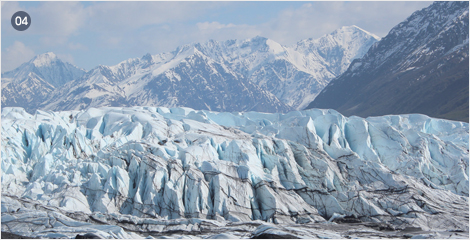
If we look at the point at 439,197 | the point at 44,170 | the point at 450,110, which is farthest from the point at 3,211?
the point at 450,110

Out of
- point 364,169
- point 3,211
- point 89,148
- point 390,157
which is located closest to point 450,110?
point 390,157

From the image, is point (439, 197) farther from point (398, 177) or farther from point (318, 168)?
point (318, 168)

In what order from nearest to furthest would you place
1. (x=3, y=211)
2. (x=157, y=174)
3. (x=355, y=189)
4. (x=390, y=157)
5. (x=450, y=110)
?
(x=3, y=211), (x=157, y=174), (x=355, y=189), (x=390, y=157), (x=450, y=110)

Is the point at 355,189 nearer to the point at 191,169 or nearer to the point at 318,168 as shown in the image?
the point at 318,168

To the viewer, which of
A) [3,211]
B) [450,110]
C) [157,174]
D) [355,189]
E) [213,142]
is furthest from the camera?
[450,110]

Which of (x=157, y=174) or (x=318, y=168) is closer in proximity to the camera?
(x=157, y=174)

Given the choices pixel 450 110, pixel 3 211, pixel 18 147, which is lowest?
pixel 3 211

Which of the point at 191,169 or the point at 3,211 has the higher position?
the point at 191,169
